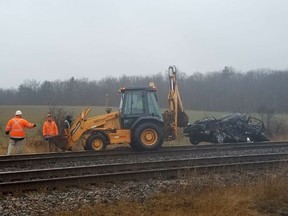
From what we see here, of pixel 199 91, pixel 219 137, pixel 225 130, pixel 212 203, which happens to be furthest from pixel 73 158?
pixel 199 91

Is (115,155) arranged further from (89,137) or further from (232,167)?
(232,167)

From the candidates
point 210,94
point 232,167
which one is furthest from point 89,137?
point 210,94

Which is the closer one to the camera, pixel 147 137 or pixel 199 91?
pixel 147 137

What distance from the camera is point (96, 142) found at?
1574 centimetres

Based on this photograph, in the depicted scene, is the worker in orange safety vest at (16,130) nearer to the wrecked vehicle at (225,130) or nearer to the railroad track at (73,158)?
the railroad track at (73,158)

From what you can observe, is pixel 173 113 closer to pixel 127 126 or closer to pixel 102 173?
pixel 127 126

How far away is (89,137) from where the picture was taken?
15.7 metres

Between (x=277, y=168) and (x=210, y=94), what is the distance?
175 ft

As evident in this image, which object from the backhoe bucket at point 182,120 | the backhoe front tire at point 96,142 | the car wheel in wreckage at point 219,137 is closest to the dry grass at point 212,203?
the backhoe front tire at point 96,142

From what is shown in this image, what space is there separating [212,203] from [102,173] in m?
3.87

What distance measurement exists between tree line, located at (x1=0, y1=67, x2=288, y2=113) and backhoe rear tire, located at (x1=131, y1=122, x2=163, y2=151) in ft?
105

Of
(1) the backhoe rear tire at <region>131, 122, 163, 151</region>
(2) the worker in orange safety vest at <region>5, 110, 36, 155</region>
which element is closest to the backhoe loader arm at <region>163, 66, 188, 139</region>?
(1) the backhoe rear tire at <region>131, 122, 163, 151</region>

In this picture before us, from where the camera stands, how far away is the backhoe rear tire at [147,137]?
1539 centimetres

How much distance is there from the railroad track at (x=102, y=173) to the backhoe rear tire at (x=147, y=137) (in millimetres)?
3326
